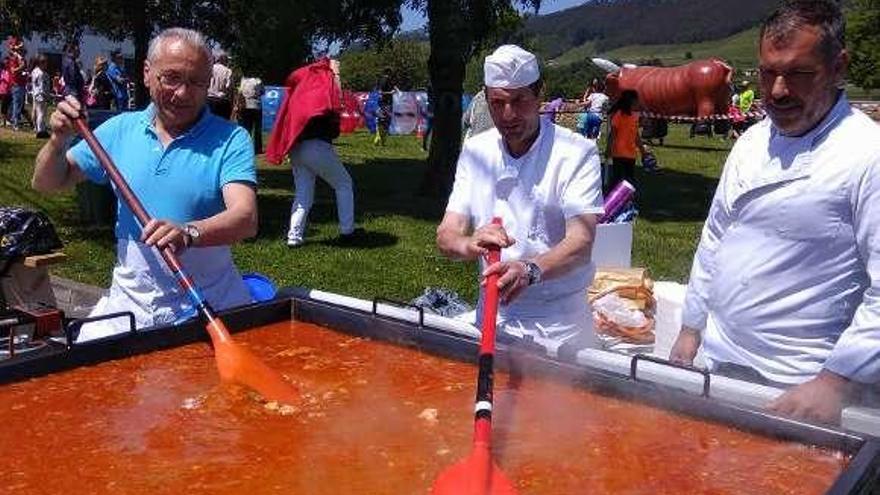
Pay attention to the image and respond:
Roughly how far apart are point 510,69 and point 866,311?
1.26 m

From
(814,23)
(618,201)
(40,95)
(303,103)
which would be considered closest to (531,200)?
(814,23)

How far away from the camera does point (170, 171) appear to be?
10.0 ft

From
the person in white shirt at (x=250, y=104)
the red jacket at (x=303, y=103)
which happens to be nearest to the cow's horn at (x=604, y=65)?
the person in white shirt at (x=250, y=104)

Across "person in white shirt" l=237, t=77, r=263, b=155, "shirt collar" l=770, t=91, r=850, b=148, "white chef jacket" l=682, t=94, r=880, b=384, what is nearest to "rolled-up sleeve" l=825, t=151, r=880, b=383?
"white chef jacket" l=682, t=94, r=880, b=384

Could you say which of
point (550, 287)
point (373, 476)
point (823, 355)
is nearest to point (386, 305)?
point (550, 287)

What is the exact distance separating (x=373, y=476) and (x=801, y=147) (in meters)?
1.38

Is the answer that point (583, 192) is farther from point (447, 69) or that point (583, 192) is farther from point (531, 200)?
point (447, 69)

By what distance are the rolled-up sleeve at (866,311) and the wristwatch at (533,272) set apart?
2.77 ft

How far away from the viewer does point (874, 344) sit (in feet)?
7.30

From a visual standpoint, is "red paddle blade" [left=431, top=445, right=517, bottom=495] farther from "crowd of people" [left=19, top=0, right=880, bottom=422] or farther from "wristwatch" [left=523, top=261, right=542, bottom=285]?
"wristwatch" [left=523, top=261, right=542, bottom=285]

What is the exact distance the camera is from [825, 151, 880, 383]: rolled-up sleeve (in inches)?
87.7

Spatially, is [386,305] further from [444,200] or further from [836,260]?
[444,200]

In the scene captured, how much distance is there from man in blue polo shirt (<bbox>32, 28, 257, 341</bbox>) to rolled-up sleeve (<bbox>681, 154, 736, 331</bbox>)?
4.60 feet

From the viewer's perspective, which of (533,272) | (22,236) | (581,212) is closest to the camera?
(533,272)
